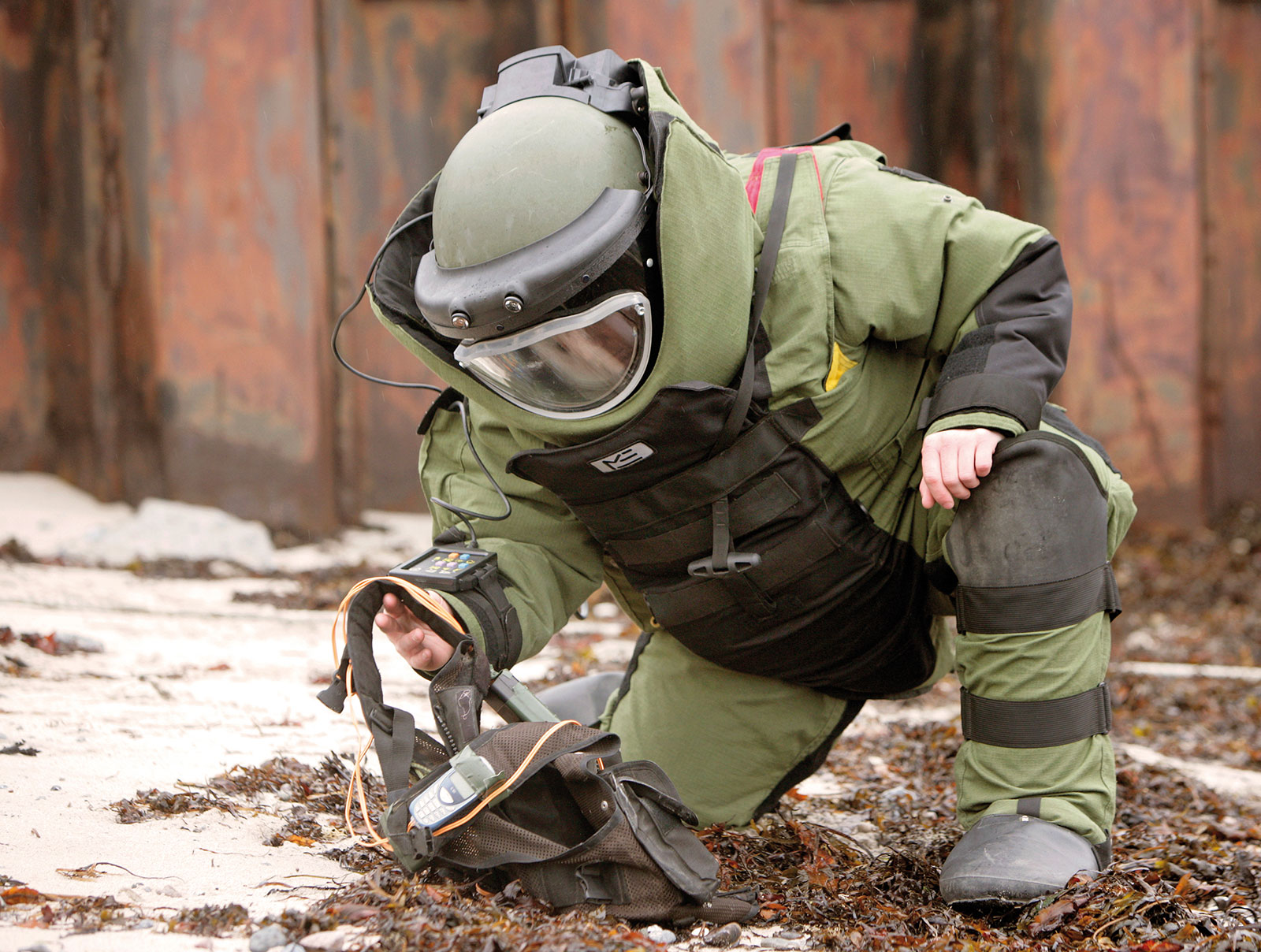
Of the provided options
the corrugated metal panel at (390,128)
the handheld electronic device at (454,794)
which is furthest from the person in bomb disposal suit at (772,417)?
the corrugated metal panel at (390,128)

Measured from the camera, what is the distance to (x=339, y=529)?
18.2 ft

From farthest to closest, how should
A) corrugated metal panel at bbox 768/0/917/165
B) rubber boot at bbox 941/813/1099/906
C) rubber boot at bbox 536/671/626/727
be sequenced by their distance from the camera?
corrugated metal panel at bbox 768/0/917/165 < rubber boot at bbox 536/671/626/727 < rubber boot at bbox 941/813/1099/906

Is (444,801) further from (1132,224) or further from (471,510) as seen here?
(1132,224)

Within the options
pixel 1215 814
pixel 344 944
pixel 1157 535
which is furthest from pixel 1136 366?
pixel 344 944

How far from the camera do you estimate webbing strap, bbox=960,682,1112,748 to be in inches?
78.1

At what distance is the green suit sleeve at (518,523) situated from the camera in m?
2.14

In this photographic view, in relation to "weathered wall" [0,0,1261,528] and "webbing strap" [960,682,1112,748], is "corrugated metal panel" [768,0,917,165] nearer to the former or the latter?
"weathered wall" [0,0,1261,528]

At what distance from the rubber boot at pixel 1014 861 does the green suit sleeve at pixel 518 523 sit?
789 millimetres

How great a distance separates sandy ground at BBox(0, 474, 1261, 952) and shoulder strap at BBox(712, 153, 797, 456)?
0.94 metres

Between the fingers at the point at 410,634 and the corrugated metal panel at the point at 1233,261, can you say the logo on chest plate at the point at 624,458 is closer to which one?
the fingers at the point at 410,634

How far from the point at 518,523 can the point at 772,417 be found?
1.68 feet

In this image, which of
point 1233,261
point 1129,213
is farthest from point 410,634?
point 1233,261

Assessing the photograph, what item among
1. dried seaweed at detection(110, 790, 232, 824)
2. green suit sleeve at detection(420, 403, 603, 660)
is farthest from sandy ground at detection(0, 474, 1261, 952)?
green suit sleeve at detection(420, 403, 603, 660)

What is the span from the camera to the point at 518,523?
7.25 ft
